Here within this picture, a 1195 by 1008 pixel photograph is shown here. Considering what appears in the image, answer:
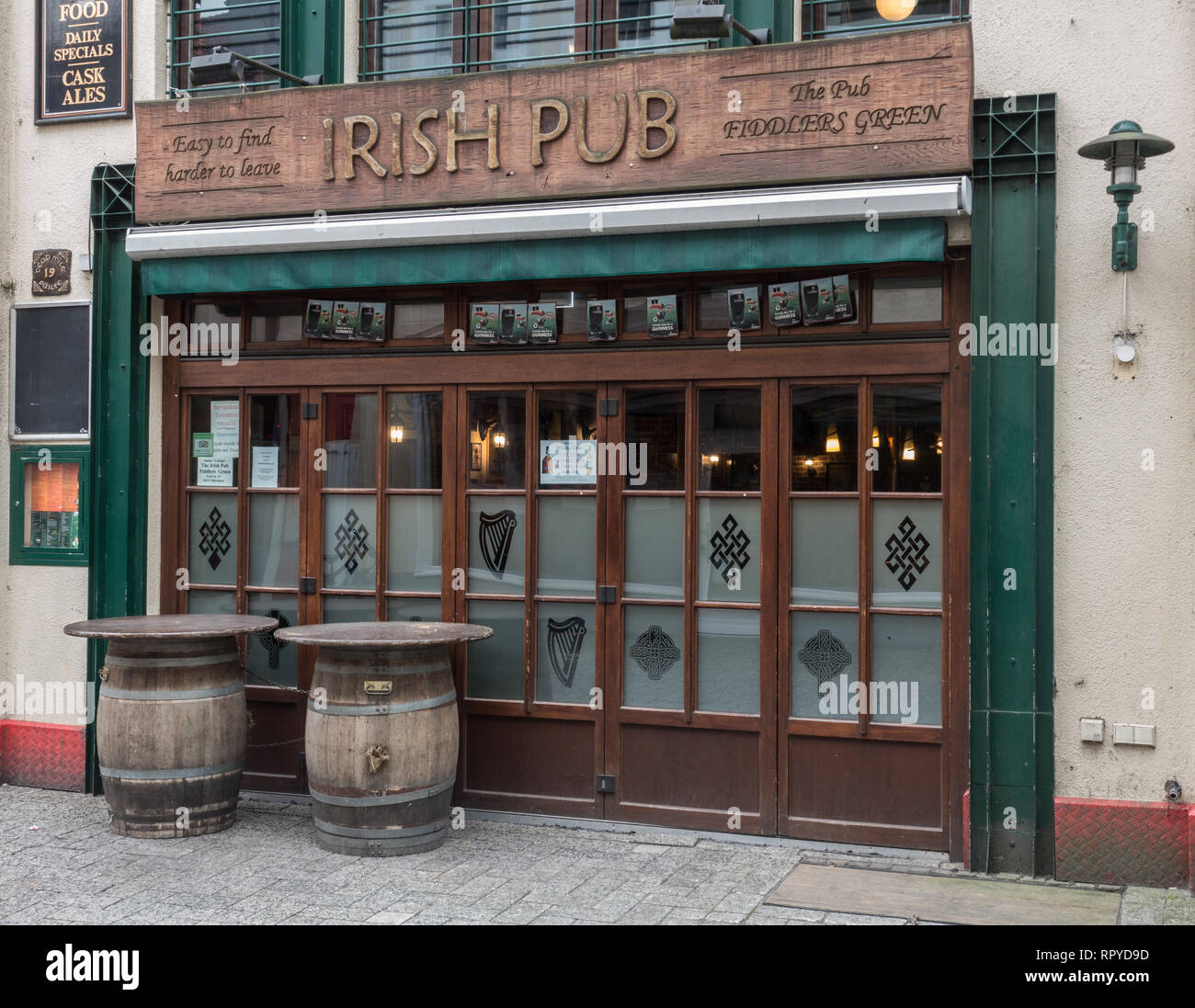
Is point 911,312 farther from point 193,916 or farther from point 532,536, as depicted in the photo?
point 193,916

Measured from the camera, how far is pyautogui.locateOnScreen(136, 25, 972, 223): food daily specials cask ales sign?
605 centimetres

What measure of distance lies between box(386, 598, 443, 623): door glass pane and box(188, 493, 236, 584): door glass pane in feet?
3.35

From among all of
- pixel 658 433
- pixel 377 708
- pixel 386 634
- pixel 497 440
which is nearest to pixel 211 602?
pixel 386 634

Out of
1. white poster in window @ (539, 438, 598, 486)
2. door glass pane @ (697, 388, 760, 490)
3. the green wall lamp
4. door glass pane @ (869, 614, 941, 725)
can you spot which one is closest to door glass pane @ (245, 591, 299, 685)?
white poster in window @ (539, 438, 598, 486)

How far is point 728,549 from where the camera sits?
263 inches

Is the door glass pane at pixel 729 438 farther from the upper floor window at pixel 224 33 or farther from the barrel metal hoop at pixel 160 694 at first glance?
the upper floor window at pixel 224 33

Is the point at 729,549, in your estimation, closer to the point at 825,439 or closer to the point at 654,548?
the point at 654,548

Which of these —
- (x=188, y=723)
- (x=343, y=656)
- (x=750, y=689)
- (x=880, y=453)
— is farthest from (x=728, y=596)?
(x=188, y=723)

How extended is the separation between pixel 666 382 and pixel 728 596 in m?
1.17

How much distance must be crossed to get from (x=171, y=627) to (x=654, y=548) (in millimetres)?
2517

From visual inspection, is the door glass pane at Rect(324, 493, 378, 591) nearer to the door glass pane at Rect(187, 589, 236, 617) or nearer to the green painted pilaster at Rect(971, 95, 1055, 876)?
the door glass pane at Rect(187, 589, 236, 617)

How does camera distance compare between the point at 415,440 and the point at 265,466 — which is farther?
the point at 265,466

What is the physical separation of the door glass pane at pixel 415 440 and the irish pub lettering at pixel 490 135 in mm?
1232

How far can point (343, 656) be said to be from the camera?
6.27 m
